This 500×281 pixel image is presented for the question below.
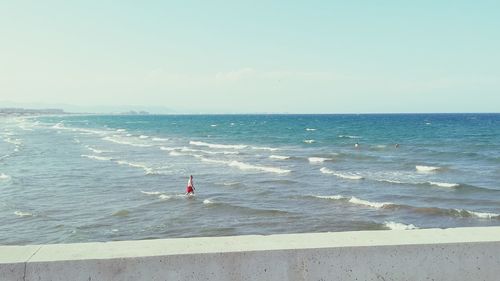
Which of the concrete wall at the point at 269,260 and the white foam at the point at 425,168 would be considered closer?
the concrete wall at the point at 269,260

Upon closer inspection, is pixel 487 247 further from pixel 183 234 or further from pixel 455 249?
pixel 183 234

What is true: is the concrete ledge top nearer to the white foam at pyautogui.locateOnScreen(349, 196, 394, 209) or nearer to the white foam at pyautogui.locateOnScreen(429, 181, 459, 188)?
the white foam at pyautogui.locateOnScreen(349, 196, 394, 209)

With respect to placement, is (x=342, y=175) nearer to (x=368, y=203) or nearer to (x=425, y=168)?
(x=425, y=168)

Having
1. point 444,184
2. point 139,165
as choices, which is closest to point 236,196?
point 444,184

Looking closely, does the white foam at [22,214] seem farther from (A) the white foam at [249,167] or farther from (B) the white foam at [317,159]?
(B) the white foam at [317,159]

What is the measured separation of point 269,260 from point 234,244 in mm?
249

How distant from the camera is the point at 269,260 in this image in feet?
10.1

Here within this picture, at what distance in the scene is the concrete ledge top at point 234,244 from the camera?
3.06 metres

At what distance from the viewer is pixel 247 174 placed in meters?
26.4

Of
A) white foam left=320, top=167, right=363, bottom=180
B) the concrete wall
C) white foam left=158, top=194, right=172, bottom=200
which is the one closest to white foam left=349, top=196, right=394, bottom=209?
white foam left=320, top=167, right=363, bottom=180

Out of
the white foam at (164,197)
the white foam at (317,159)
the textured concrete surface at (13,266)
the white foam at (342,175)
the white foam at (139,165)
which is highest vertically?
the textured concrete surface at (13,266)

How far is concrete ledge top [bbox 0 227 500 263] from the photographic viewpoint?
10.0ft

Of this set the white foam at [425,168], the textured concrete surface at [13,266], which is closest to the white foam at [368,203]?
the white foam at [425,168]

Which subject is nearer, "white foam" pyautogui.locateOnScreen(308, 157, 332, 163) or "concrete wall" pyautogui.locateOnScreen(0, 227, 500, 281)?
"concrete wall" pyautogui.locateOnScreen(0, 227, 500, 281)
